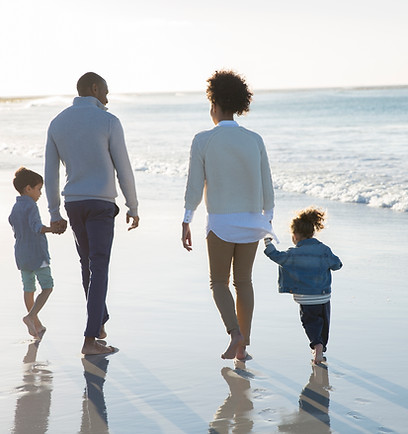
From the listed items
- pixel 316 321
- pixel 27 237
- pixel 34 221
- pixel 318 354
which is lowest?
pixel 318 354

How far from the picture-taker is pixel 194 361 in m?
4.33

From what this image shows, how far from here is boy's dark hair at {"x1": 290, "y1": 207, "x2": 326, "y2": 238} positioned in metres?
4.46

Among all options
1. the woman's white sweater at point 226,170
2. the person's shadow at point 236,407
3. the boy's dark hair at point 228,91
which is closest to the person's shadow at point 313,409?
the person's shadow at point 236,407

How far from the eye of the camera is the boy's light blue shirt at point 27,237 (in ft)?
15.9

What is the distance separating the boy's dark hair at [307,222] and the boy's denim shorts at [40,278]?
1.60 meters

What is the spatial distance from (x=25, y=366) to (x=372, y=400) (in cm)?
188

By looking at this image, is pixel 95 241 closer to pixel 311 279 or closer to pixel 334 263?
pixel 311 279

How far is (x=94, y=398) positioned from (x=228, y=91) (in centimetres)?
182

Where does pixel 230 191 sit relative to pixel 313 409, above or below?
above

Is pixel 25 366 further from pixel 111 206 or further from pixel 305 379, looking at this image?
pixel 305 379

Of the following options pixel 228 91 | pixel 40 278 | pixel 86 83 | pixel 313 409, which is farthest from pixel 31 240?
pixel 313 409

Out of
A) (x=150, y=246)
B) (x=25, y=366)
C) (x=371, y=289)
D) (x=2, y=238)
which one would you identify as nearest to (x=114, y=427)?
(x=25, y=366)

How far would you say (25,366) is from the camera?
426cm

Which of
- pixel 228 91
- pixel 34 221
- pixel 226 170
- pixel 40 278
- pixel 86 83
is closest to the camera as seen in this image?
pixel 226 170
